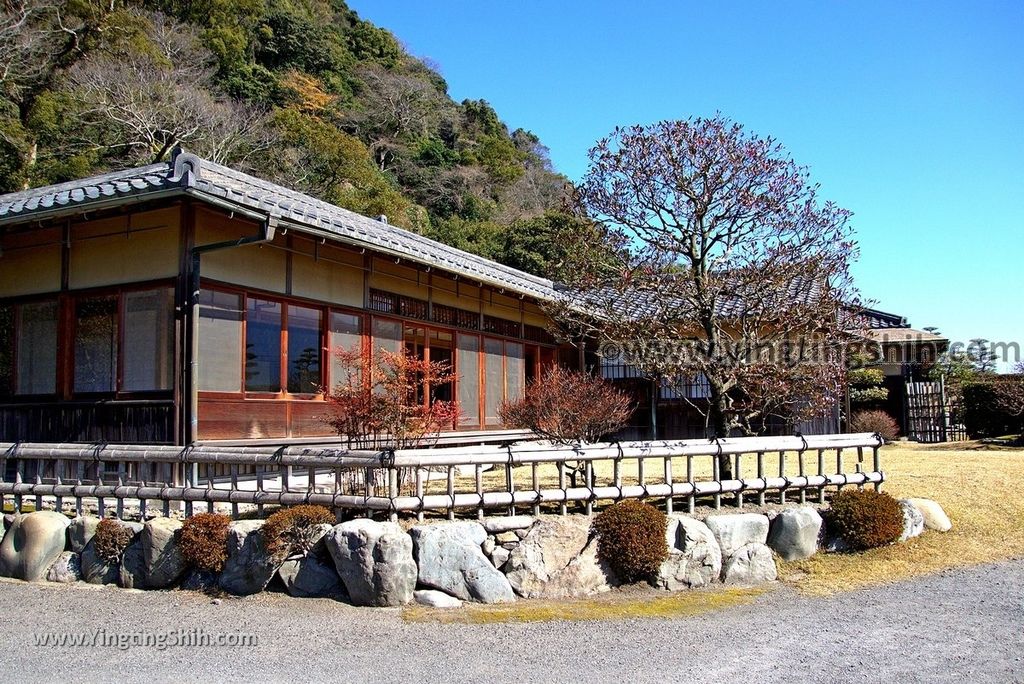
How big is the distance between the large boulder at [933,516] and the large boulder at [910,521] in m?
0.10

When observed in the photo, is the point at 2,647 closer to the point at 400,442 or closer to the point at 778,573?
the point at 400,442

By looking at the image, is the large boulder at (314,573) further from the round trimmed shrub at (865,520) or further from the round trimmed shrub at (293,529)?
the round trimmed shrub at (865,520)

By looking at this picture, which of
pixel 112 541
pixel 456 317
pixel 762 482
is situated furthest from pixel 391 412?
pixel 456 317

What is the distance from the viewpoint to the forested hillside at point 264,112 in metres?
27.2

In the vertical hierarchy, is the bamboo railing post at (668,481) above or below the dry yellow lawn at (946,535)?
above

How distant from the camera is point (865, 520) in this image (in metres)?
8.27

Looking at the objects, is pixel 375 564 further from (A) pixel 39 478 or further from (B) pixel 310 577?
(A) pixel 39 478

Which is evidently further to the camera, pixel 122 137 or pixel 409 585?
pixel 122 137

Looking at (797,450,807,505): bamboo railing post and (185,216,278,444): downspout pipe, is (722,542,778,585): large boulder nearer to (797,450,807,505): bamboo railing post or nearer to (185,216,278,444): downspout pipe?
(797,450,807,505): bamboo railing post

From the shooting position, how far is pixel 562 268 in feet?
33.1

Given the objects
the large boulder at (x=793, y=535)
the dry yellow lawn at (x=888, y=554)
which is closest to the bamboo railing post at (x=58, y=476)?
the dry yellow lawn at (x=888, y=554)

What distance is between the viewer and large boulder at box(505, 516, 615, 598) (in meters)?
7.12

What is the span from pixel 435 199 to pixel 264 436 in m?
35.4

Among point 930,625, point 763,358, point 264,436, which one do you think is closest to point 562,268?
point 763,358
